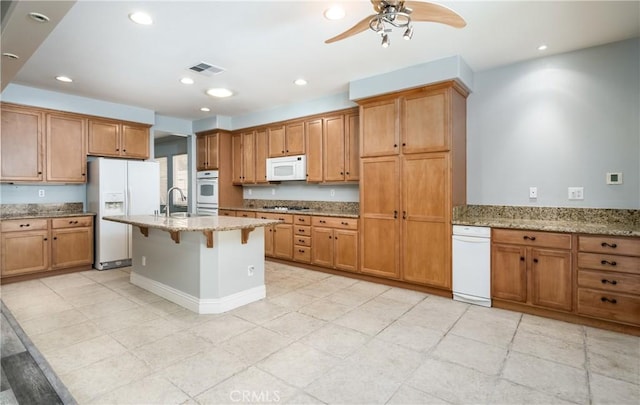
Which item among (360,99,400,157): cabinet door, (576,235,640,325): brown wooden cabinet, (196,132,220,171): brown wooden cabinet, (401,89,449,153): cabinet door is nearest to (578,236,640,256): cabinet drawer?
(576,235,640,325): brown wooden cabinet

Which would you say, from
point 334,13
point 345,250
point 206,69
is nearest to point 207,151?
point 206,69

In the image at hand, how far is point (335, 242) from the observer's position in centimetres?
452

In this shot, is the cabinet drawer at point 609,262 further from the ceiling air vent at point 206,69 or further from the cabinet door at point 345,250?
the ceiling air vent at point 206,69

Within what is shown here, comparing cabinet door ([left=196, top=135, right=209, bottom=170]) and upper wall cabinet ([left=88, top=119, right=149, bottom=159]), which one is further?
cabinet door ([left=196, top=135, right=209, bottom=170])

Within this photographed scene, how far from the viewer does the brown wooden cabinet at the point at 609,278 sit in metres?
2.66

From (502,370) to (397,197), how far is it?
6.89 feet

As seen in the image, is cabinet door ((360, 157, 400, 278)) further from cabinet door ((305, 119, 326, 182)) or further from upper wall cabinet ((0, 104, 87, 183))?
upper wall cabinet ((0, 104, 87, 183))

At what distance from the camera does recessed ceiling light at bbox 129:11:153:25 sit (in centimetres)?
257

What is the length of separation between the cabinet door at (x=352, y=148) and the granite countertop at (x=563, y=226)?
1575 mm

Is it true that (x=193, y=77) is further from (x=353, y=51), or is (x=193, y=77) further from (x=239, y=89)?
(x=353, y=51)

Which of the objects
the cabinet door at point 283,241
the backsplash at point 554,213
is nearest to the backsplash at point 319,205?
the cabinet door at point 283,241

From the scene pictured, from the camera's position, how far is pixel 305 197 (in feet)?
18.4

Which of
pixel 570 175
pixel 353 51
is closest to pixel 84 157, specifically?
pixel 353 51

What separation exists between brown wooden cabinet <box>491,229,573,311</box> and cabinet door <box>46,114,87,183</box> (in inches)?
222
